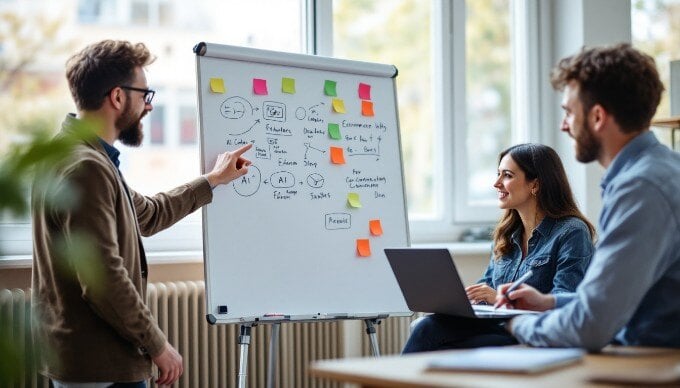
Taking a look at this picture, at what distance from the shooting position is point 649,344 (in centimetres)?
165

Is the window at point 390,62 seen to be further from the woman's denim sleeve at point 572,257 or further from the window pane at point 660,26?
the woman's denim sleeve at point 572,257

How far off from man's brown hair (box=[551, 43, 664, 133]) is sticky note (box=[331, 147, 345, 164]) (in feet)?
5.00

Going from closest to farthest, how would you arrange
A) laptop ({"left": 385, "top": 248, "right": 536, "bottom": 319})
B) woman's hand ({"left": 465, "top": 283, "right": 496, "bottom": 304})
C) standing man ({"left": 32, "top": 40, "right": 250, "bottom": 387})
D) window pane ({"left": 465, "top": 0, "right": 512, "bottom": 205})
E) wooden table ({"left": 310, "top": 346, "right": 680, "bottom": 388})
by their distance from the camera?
wooden table ({"left": 310, "top": 346, "right": 680, "bottom": 388}) < standing man ({"left": 32, "top": 40, "right": 250, "bottom": 387}) < laptop ({"left": 385, "top": 248, "right": 536, "bottom": 319}) < woman's hand ({"left": 465, "top": 283, "right": 496, "bottom": 304}) < window pane ({"left": 465, "top": 0, "right": 512, "bottom": 205})

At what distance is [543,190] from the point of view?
112 inches

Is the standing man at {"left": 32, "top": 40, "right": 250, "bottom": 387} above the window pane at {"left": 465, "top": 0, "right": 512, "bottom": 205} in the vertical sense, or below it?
below

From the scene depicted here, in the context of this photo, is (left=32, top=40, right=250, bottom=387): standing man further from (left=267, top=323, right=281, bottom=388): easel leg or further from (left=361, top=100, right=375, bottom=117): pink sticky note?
(left=361, top=100, right=375, bottom=117): pink sticky note

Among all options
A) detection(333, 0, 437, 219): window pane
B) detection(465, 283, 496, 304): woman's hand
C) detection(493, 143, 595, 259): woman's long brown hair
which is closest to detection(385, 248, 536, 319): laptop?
detection(465, 283, 496, 304): woman's hand

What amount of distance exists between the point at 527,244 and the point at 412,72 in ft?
5.85

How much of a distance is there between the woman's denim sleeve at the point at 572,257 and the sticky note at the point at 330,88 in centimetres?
109

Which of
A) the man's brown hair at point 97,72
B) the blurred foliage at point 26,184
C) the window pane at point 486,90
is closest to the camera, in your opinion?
the blurred foliage at point 26,184

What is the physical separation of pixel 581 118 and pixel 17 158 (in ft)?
4.95

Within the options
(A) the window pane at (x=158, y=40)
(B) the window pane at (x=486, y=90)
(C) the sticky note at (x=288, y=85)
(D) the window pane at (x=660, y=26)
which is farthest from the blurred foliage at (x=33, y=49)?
(D) the window pane at (x=660, y=26)

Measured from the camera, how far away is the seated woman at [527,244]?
8.59ft

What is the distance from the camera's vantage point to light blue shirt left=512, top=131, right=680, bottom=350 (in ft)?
5.08
